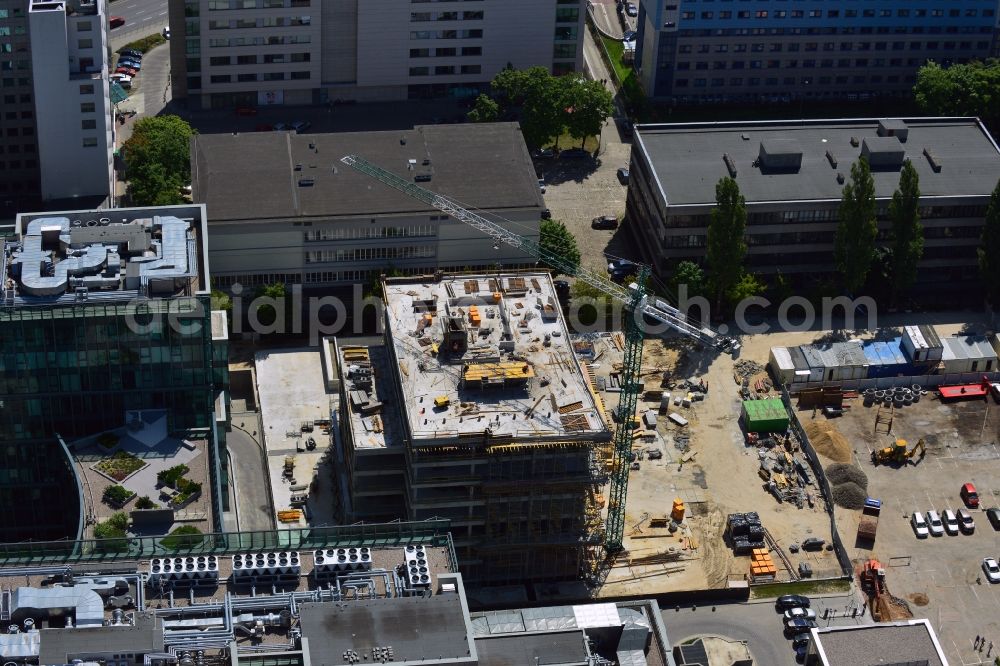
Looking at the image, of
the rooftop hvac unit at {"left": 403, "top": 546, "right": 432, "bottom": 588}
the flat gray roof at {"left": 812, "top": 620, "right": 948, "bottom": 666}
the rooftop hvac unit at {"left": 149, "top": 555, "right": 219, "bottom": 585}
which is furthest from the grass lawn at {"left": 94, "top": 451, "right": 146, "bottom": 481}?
the flat gray roof at {"left": 812, "top": 620, "right": 948, "bottom": 666}

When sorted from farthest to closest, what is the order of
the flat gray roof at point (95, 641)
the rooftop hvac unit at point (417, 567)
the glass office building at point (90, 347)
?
the glass office building at point (90, 347) → the rooftop hvac unit at point (417, 567) → the flat gray roof at point (95, 641)

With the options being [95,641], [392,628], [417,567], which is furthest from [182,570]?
[417,567]

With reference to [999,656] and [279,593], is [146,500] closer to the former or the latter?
[279,593]

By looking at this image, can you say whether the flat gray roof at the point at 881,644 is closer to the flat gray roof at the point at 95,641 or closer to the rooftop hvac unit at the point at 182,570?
the rooftop hvac unit at the point at 182,570

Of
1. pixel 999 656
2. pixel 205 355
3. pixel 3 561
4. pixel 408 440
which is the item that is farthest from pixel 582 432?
pixel 3 561

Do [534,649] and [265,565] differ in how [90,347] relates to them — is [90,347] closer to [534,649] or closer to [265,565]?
[265,565]

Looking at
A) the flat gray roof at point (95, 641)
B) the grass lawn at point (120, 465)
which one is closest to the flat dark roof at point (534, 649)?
the flat gray roof at point (95, 641)

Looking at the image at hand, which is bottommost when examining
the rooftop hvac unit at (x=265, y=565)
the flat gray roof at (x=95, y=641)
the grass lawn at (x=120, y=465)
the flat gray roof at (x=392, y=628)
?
the grass lawn at (x=120, y=465)
